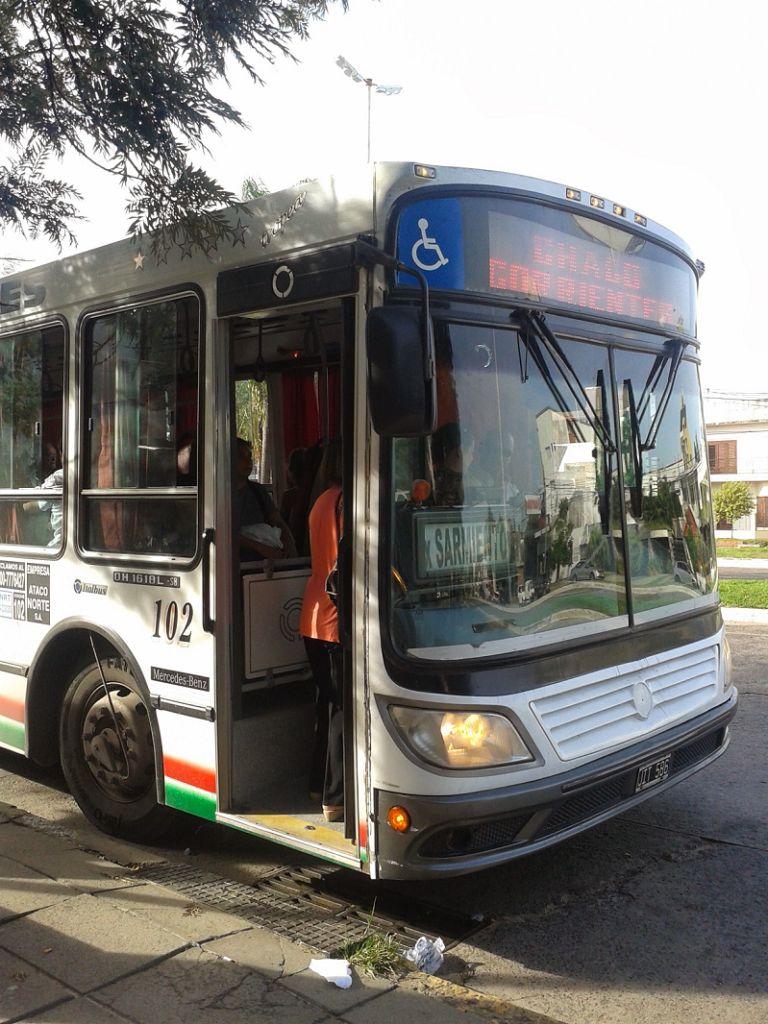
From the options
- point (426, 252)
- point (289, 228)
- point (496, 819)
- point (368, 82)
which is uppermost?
point (368, 82)

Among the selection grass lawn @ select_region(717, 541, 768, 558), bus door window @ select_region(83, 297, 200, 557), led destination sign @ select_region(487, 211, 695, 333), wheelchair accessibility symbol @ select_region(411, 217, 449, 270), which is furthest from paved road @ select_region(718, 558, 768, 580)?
wheelchair accessibility symbol @ select_region(411, 217, 449, 270)

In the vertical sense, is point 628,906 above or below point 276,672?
below

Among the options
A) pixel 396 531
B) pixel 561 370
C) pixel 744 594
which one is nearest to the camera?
pixel 396 531

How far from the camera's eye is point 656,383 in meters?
4.68

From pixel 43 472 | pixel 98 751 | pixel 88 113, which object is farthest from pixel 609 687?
pixel 88 113

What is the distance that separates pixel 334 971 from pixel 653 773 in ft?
5.27

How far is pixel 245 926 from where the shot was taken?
4016 millimetres

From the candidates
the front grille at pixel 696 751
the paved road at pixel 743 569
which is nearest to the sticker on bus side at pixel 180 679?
the front grille at pixel 696 751

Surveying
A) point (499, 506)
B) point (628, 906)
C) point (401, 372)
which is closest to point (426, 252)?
point (401, 372)

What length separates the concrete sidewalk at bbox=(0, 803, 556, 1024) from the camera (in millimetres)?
3373

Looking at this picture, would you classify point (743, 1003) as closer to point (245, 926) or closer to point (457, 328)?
point (245, 926)

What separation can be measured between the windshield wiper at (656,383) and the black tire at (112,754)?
273cm

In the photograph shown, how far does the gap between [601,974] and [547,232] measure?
2925 mm

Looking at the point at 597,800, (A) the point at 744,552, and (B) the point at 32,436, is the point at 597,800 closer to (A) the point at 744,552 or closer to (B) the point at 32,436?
(B) the point at 32,436
